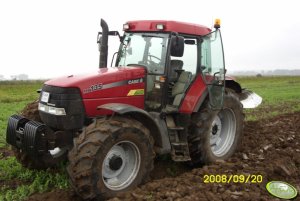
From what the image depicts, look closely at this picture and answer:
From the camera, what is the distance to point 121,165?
5387 millimetres

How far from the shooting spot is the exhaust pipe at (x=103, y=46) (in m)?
6.46

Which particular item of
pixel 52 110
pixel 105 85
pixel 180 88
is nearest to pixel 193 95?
pixel 180 88

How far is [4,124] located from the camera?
37.6 feet

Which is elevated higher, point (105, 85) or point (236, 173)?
point (105, 85)

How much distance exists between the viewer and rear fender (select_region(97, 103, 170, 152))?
527 cm

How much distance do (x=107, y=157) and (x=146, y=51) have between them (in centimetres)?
206

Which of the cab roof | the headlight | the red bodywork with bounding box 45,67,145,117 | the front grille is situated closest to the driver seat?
the red bodywork with bounding box 45,67,145,117

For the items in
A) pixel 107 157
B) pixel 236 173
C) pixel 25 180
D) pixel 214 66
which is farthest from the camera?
pixel 214 66

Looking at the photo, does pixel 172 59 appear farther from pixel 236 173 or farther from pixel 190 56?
pixel 236 173

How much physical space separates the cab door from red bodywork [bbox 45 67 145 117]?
4.40ft

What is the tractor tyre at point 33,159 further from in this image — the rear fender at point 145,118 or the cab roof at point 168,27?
the cab roof at point 168,27

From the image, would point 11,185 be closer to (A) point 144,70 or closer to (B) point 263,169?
(A) point 144,70

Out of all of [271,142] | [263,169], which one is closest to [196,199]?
[263,169]
